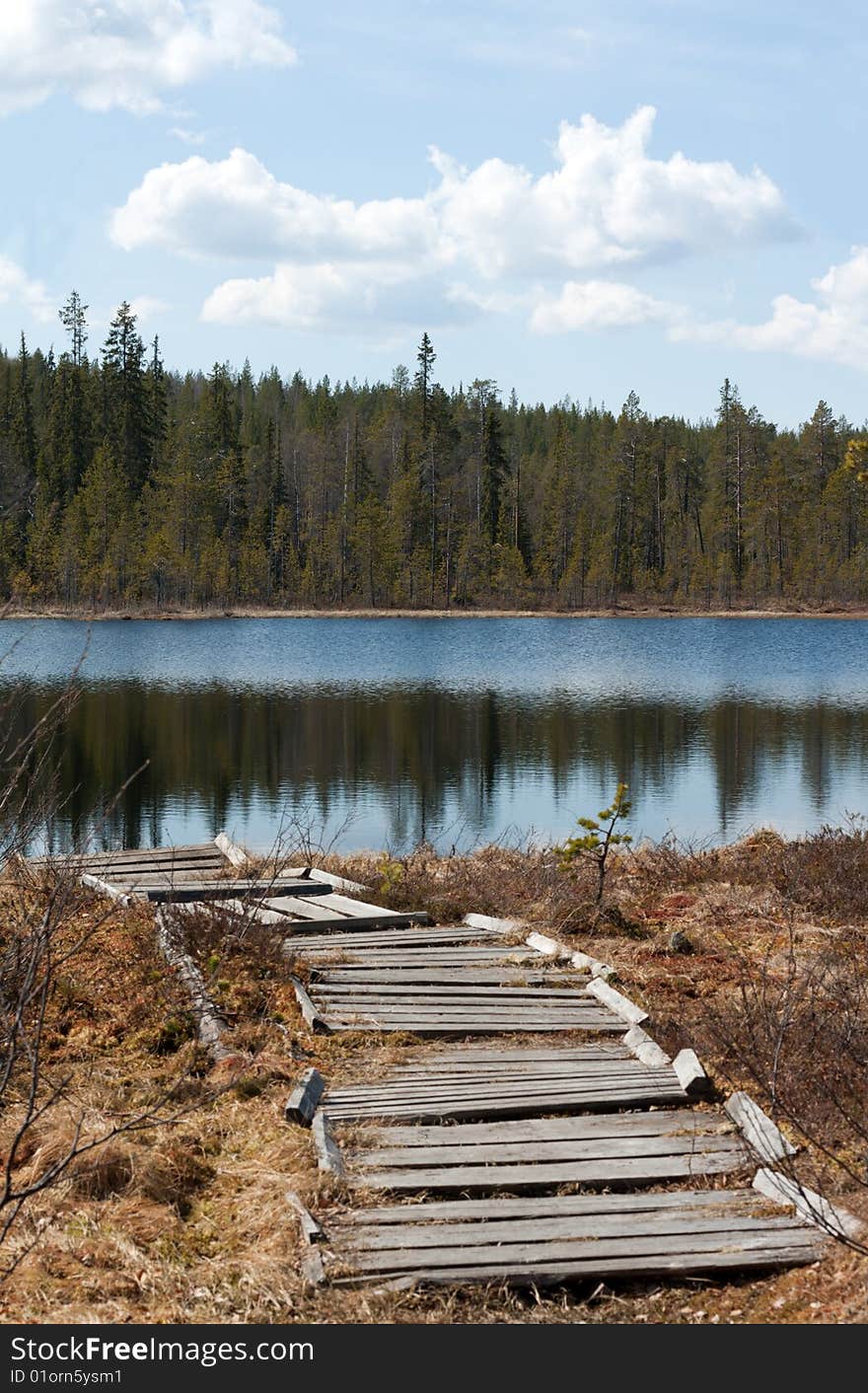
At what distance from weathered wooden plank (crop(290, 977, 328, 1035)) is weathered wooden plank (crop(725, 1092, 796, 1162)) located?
2.37 metres

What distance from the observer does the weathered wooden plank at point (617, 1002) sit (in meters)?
7.45

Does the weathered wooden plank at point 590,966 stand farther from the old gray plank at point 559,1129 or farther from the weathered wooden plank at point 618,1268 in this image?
the weathered wooden plank at point 618,1268

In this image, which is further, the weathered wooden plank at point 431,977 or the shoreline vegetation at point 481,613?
the shoreline vegetation at point 481,613

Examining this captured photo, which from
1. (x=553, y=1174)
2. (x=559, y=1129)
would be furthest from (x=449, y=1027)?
(x=553, y=1174)

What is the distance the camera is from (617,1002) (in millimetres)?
7789

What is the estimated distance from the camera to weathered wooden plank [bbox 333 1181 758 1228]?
16.0ft

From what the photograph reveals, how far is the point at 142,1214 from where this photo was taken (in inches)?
196

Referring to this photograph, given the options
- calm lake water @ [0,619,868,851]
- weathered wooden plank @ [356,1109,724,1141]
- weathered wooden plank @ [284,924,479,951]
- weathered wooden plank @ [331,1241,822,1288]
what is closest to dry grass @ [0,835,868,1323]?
weathered wooden plank @ [331,1241,822,1288]

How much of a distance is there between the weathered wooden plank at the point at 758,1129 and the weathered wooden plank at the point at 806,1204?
0.35 ft

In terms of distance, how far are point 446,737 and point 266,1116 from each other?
73.8ft

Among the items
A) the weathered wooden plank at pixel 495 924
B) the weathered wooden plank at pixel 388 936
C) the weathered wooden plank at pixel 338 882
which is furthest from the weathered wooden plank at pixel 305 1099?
the weathered wooden plank at pixel 338 882

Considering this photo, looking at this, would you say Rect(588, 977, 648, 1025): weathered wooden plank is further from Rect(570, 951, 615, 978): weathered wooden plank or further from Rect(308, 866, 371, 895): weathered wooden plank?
Rect(308, 866, 371, 895): weathered wooden plank

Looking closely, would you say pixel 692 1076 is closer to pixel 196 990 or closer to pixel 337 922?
pixel 196 990
